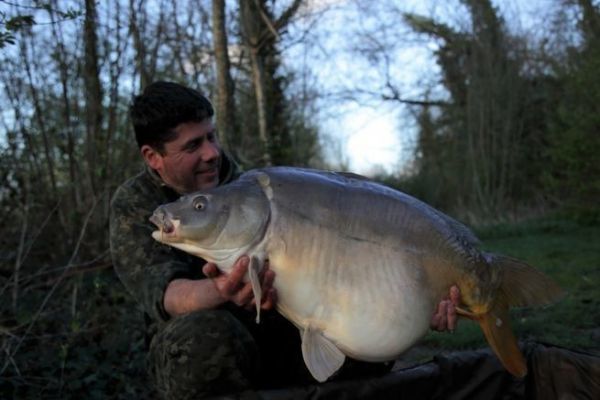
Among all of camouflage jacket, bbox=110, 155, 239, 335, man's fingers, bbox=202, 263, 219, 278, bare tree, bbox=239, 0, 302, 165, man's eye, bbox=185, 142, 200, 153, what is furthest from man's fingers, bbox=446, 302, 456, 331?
bare tree, bbox=239, 0, 302, 165

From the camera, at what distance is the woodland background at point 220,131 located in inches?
105

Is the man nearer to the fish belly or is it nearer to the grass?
→ the fish belly

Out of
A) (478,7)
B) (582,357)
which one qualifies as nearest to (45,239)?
(582,357)

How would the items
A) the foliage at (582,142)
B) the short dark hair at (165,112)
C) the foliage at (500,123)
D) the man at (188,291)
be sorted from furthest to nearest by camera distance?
the foliage at (500,123) → the foliage at (582,142) → the short dark hair at (165,112) → the man at (188,291)

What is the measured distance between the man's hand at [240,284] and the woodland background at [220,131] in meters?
0.84

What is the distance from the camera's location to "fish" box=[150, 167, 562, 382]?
1.20 metres

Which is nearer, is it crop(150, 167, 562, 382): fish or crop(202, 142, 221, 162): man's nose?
crop(150, 167, 562, 382): fish

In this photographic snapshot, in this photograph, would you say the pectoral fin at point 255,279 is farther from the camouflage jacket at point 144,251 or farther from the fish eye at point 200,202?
the camouflage jacket at point 144,251

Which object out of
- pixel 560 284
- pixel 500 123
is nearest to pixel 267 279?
pixel 560 284

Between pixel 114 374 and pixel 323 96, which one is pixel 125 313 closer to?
pixel 114 374

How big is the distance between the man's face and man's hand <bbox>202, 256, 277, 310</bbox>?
17.4 inches

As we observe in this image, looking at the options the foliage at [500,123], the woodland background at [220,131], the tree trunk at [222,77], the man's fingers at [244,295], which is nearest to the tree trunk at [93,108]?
the woodland background at [220,131]

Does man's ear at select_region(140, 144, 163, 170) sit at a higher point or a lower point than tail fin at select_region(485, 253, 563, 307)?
higher

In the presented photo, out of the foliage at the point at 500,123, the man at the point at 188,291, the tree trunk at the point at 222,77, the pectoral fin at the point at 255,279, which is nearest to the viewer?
the pectoral fin at the point at 255,279
